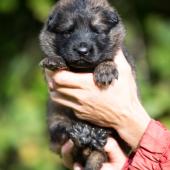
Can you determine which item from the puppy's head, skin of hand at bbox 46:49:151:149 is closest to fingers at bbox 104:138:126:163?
skin of hand at bbox 46:49:151:149

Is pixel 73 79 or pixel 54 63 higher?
pixel 54 63

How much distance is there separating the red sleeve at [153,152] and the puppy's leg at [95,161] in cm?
37

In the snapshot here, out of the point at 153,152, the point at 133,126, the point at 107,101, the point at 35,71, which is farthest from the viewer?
the point at 35,71

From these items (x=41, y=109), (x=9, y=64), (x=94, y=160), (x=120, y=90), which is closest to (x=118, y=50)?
(x=120, y=90)

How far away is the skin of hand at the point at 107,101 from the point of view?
18.3 feet

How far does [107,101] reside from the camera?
5629 millimetres

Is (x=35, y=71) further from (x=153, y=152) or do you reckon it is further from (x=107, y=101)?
(x=153, y=152)

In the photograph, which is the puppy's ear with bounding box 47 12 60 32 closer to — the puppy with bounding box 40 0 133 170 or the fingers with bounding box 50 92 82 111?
the puppy with bounding box 40 0 133 170

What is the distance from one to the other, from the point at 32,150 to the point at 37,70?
880mm

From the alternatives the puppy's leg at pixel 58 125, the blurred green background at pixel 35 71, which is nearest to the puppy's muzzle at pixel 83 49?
the puppy's leg at pixel 58 125

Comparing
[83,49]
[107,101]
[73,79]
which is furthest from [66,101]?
[83,49]

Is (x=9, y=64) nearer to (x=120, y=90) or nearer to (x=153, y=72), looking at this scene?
(x=153, y=72)

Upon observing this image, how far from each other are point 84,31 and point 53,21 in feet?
0.79

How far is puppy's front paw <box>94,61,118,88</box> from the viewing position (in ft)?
18.3
